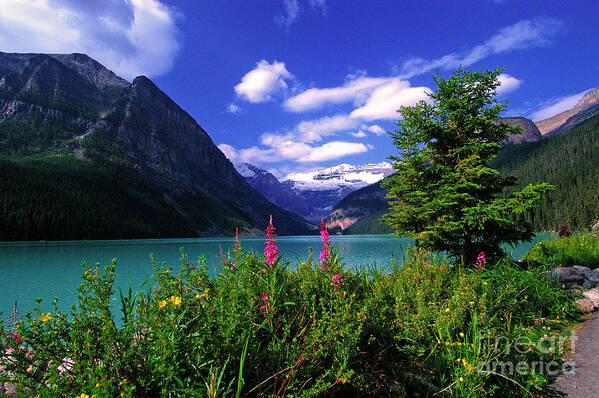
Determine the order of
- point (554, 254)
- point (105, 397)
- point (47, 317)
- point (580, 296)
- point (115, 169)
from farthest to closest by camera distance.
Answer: point (115, 169), point (554, 254), point (580, 296), point (47, 317), point (105, 397)

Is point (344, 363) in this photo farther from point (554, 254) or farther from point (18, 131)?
point (18, 131)

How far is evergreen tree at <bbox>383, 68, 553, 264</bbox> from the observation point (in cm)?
869

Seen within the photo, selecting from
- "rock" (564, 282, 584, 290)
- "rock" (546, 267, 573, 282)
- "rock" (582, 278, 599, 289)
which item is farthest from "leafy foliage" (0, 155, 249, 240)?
"rock" (582, 278, 599, 289)

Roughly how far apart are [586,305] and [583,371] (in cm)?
386

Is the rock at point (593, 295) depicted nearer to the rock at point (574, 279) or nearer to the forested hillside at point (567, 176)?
the rock at point (574, 279)

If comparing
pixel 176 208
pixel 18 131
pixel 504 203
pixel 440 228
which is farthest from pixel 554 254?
pixel 18 131

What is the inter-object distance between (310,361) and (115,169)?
714 ft

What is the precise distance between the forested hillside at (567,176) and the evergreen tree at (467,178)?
254 feet

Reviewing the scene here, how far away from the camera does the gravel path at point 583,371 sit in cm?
345

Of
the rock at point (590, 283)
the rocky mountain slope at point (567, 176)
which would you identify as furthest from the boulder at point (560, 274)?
the rocky mountain slope at point (567, 176)

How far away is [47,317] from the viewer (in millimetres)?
2121

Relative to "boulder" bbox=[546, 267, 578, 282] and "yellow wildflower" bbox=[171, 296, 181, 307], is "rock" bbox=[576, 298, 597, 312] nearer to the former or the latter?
"boulder" bbox=[546, 267, 578, 282]

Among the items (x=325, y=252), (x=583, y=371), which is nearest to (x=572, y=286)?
(x=583, y=371)

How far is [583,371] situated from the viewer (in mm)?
3879
